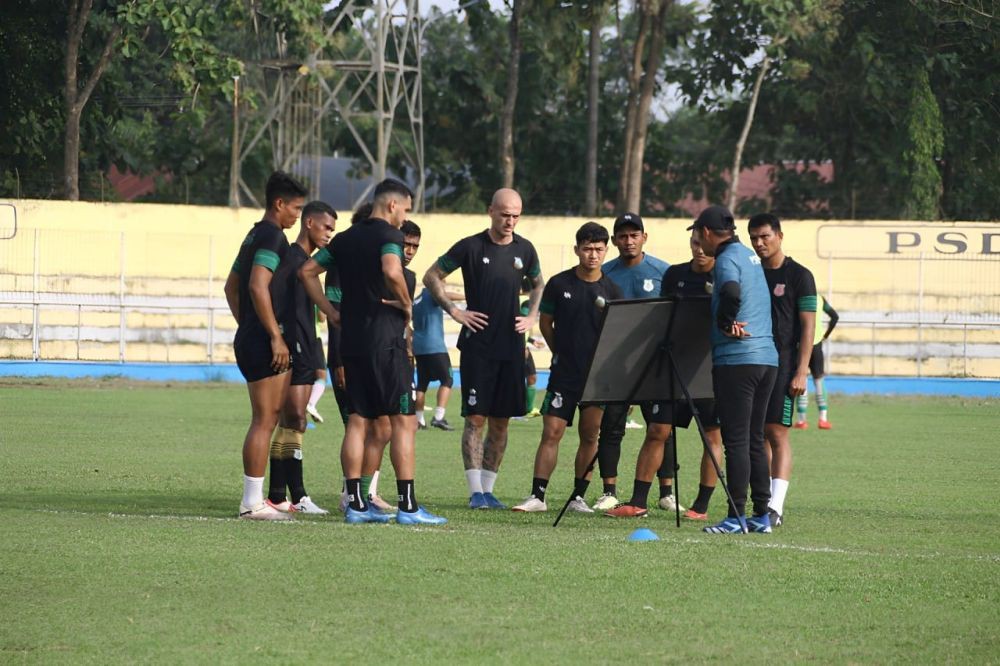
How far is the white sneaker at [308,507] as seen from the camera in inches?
432

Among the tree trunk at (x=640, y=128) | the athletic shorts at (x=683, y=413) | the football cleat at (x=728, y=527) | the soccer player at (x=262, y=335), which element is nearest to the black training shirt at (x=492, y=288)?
the athletic shorts at (x=683, y=413)

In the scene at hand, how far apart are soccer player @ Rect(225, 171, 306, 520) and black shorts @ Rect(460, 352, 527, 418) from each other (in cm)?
149

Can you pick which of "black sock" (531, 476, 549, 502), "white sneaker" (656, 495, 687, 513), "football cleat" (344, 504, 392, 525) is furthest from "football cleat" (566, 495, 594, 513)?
"football cleat" (344, 504, 392, 525)

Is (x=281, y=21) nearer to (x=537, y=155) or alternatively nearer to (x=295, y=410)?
(x=537, y=155)

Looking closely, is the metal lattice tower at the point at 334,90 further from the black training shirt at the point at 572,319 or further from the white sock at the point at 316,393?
the black training shirt at the point at 572,319

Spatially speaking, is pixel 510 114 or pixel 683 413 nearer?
pixel 683 413

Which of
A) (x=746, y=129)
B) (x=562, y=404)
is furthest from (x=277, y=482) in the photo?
(x=746, y=129)

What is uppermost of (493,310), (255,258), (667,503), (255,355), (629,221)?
(629,221)

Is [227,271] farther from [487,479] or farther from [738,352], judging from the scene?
[738,352]

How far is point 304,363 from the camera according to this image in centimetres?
1107

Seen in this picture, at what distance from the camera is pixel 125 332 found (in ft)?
103

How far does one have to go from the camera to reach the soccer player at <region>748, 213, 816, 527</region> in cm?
1064

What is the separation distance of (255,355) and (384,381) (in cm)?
84

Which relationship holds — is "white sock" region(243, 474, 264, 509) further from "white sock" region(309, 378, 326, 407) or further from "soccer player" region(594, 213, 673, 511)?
"white sock" region(309, 378, 326, 407)
